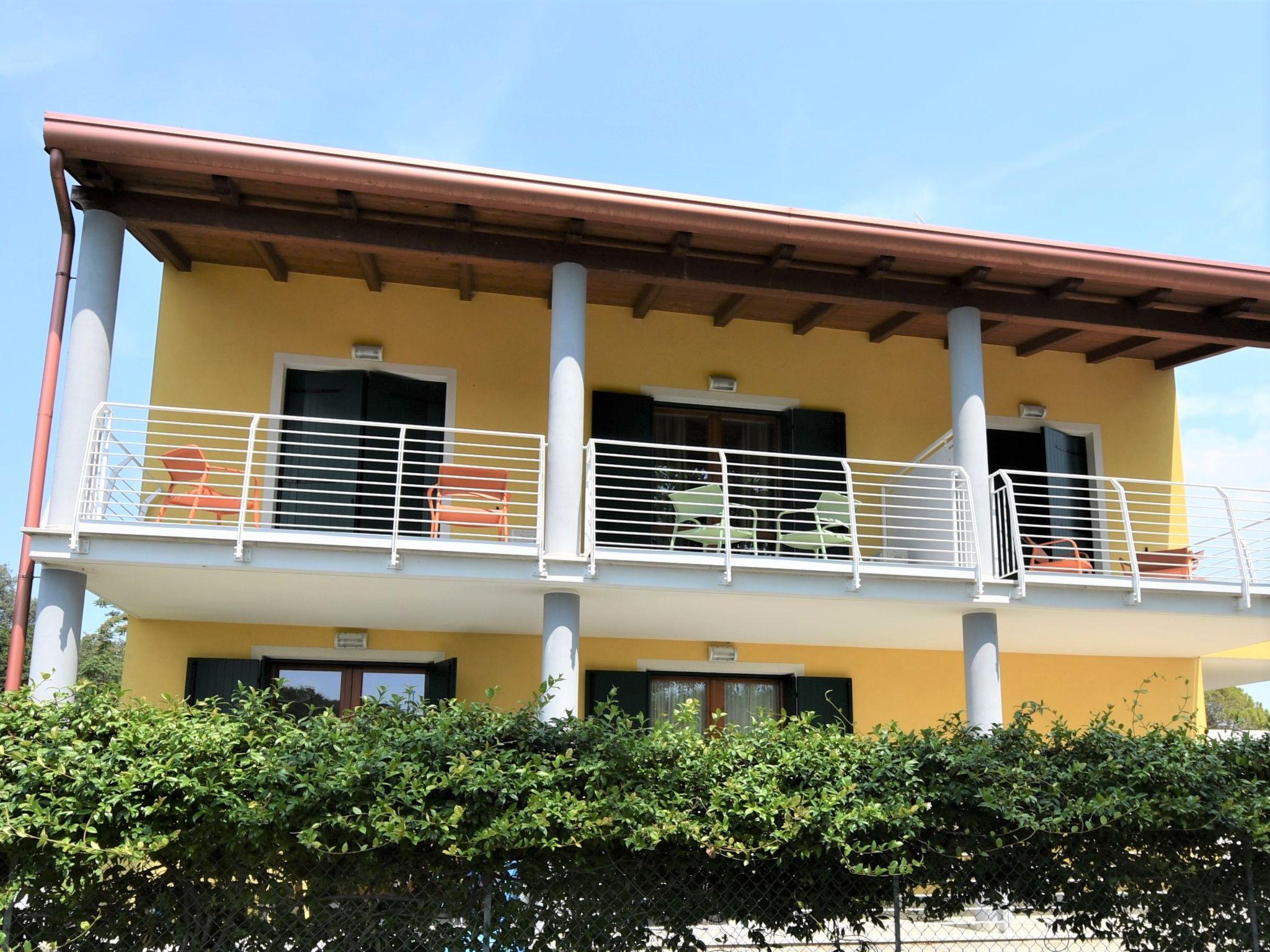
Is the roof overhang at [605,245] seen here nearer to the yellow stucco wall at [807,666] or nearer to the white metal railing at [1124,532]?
the white metal railing at [1124,532]

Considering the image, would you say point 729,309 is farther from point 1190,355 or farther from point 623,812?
point 623,812

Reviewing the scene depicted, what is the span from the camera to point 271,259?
1029 centimetres

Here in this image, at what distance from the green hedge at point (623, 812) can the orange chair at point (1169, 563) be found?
13.3 ft

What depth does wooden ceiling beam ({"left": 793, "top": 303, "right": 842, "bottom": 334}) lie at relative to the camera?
436 inches

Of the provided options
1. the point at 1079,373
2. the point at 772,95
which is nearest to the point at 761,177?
the point at 772,95

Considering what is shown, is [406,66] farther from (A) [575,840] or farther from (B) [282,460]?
(A) [575,840]

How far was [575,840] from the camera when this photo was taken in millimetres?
5301

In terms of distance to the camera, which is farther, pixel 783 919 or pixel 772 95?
pixel 772 95

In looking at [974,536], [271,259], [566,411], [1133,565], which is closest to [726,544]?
[566,411]

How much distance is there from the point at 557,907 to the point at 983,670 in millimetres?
5317

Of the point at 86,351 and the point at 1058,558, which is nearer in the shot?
the point at 86,351

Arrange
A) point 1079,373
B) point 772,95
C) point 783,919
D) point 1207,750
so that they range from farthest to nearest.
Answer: point 772,95 → point 1079,373 → point 1207,750 → point 783,919

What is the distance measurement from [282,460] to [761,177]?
19978 millimetres

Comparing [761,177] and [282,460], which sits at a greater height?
[761,177]
